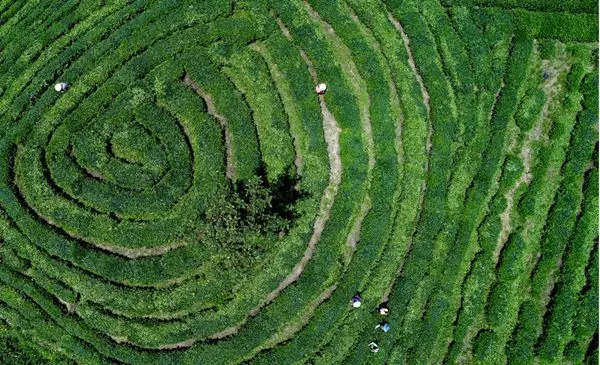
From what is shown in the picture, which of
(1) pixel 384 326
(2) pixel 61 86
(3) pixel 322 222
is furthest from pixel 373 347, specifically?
(2) pixel 61 86

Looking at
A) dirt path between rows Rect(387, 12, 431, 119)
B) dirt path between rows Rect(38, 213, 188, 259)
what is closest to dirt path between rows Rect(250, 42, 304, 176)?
dirt path between rows Rect(387, 12, 431, 119)

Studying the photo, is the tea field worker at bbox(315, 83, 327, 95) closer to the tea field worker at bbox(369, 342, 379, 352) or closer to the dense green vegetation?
the dense green vegetation

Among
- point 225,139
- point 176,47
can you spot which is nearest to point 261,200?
point 225,139

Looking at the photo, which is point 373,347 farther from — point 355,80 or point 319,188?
point 355,80

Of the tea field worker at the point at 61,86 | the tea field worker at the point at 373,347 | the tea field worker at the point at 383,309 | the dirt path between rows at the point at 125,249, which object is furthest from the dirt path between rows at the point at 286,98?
the tea field worker at the point at 61,86

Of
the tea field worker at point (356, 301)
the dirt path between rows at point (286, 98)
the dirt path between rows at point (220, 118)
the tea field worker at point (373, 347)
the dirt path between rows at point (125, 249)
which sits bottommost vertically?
the dirt path between rows at point (125, 249)

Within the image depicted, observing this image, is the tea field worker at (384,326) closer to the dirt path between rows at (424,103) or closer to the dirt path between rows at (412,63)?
the dirt path between rows at (424,103)
